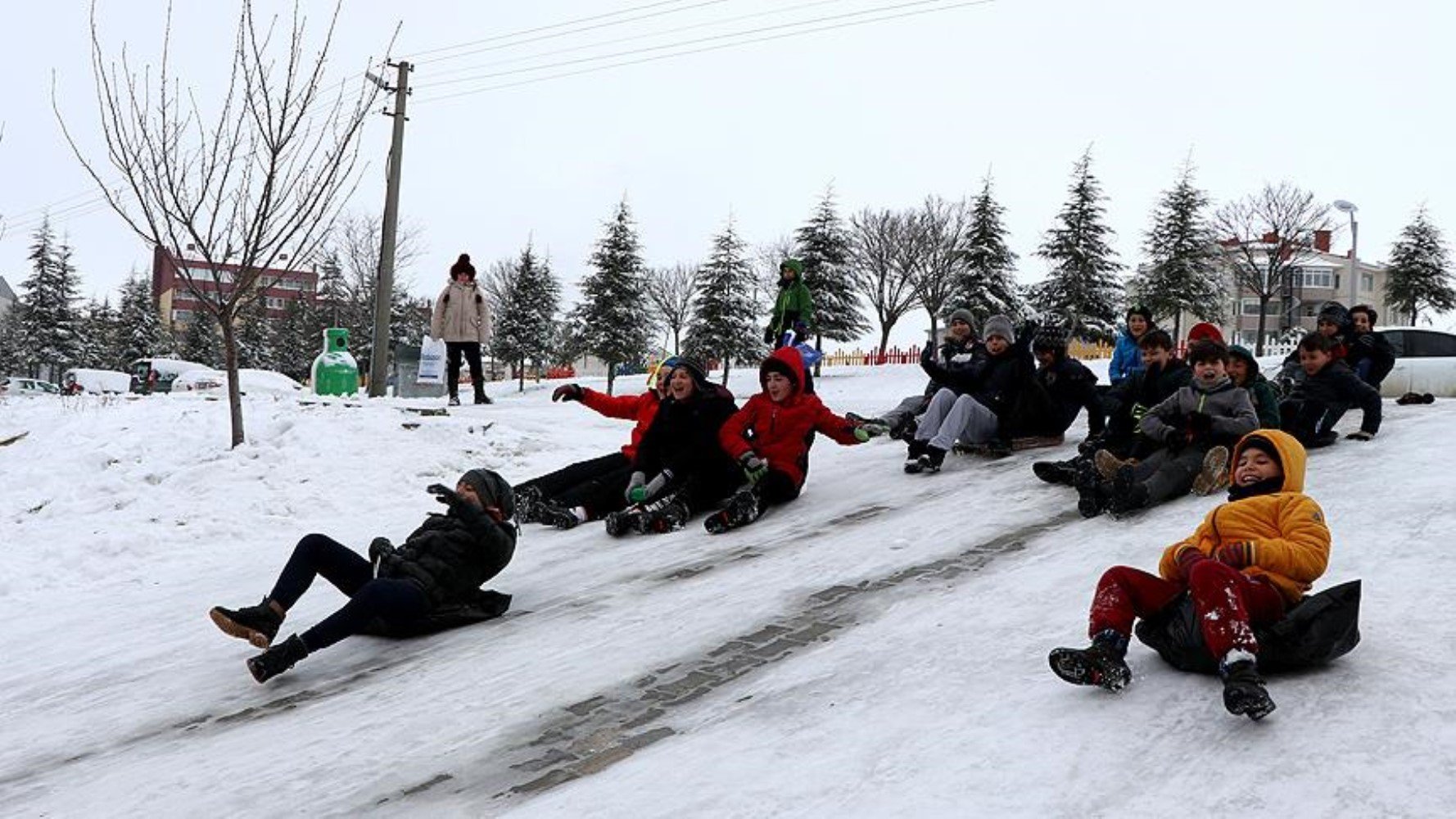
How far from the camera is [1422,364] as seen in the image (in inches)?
636

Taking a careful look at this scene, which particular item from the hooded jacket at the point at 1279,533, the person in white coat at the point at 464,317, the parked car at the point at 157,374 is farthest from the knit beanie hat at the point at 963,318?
the parked car at the point at 157,374

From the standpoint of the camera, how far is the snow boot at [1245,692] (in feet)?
10.7

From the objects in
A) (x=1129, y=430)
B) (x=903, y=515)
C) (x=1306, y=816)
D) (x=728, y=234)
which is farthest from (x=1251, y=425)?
(x=728, y=234)

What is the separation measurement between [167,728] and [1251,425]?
6593 millimetres

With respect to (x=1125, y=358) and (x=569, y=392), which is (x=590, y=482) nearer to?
(x=569, y=392)

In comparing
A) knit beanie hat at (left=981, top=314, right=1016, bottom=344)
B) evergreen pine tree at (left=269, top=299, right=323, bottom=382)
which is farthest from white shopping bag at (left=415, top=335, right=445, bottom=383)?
evergreen pine tree at (left=269, top=299, right=323, bottom=382)

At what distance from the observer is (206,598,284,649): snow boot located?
5.09 meters

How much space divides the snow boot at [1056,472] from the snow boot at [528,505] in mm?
4203

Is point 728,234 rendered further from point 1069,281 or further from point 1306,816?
point 1306,816

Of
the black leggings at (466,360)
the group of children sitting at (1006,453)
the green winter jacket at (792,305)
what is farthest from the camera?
the black leggings at (466,360)

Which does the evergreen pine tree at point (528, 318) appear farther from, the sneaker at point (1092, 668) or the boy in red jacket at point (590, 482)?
the sneaker at point (1092, 668)

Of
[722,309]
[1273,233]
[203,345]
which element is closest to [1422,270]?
[1273,233]

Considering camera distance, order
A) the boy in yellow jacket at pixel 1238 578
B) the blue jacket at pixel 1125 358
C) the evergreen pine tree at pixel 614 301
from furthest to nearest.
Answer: the evergreen pine tree at pixel 614 301 → the blue jacket at pixel 1125 358 → the boy in yellow jacket at pixel 1238 578

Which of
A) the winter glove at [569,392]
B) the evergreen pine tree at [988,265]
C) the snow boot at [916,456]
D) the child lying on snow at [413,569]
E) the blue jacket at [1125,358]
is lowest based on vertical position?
the child lying on snow at [413,569]
